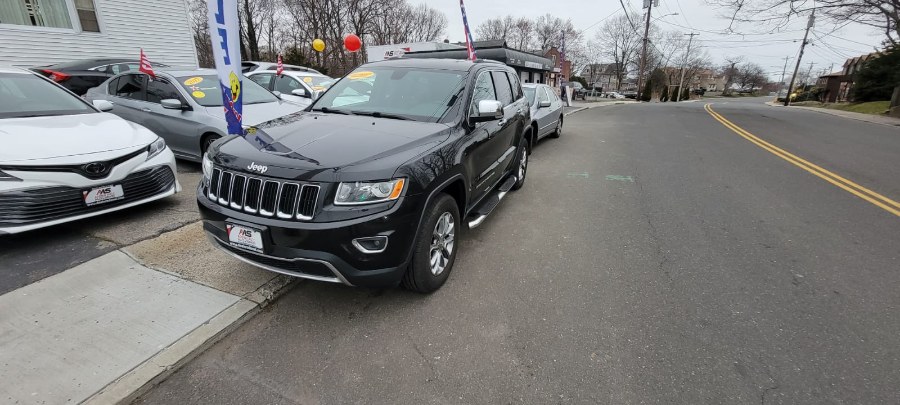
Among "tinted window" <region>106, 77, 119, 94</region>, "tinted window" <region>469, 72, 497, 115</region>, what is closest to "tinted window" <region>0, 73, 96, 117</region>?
"tinted window" <region>106, 77, 119, 94</region>

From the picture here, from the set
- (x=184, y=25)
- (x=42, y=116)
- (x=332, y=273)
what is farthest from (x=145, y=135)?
(x=184, y=25)

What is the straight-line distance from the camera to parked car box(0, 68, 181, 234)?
3549 millimetres

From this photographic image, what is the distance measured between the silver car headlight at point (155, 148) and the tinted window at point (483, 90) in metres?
3.44

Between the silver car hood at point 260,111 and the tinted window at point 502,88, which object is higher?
the tinted window at point 502,88

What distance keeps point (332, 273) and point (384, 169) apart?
2.44 ft

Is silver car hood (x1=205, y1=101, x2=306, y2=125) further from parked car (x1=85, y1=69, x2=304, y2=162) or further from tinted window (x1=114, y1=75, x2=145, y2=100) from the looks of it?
tinted window (x1=114, y1=75, x2=145, y2=100)

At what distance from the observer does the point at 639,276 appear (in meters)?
3.66

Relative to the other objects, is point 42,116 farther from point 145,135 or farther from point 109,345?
point 109,345

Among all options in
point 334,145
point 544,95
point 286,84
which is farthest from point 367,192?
point 286,84

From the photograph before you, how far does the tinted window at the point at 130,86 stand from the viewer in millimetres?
6895

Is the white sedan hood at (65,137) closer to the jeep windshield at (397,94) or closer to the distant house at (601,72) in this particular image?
the jeep windshield at (397,94)

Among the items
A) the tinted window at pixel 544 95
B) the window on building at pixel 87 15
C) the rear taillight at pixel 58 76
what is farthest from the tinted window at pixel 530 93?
the window on building at pixel 87 15

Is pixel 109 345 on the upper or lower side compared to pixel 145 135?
lower

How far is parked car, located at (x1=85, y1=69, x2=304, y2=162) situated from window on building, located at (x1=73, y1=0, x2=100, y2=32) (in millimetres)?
7232
